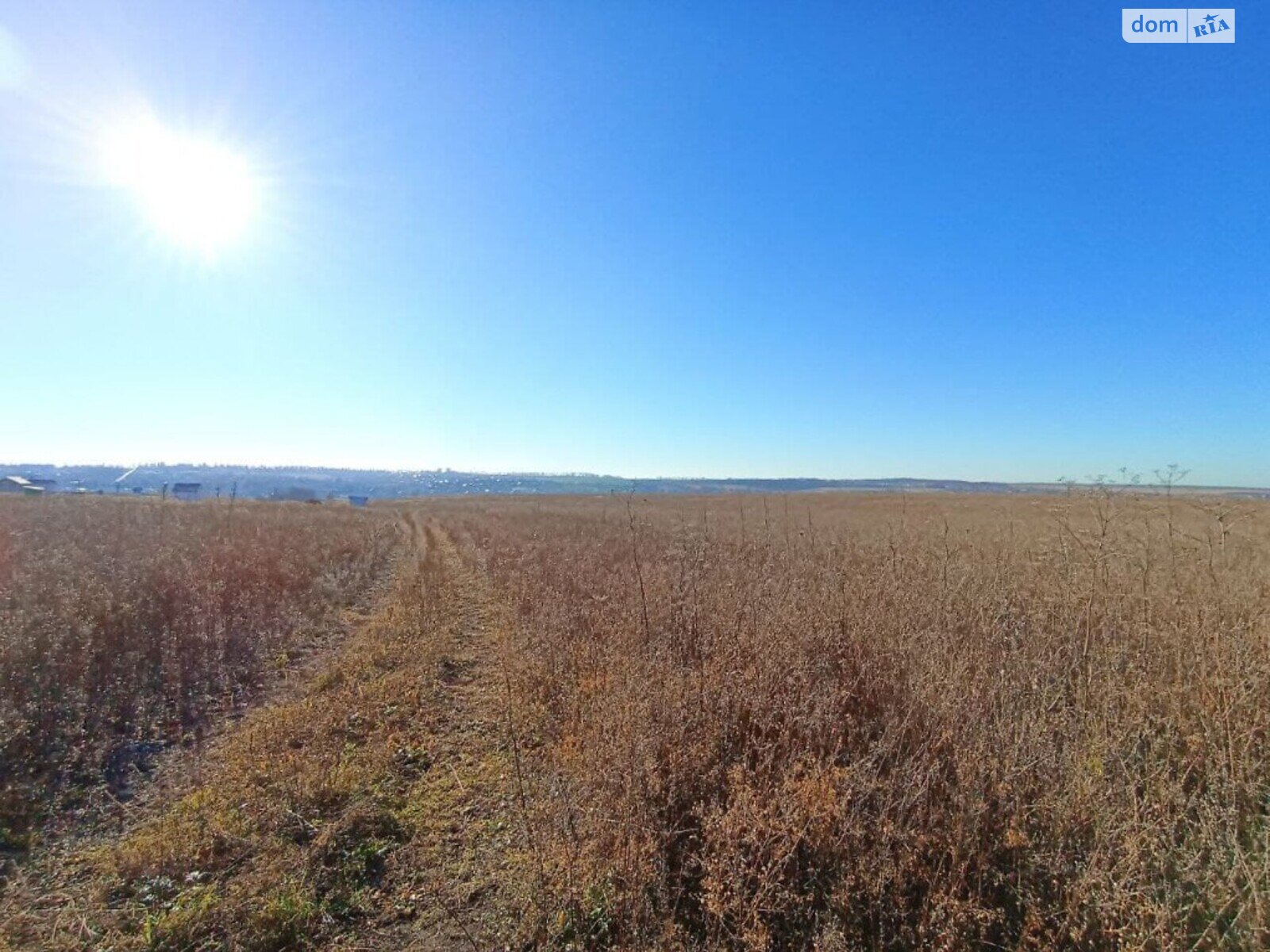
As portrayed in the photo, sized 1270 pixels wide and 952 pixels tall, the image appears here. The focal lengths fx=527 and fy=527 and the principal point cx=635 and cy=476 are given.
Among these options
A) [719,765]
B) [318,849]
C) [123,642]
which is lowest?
[318,849]

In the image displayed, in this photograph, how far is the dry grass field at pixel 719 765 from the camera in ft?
8.34

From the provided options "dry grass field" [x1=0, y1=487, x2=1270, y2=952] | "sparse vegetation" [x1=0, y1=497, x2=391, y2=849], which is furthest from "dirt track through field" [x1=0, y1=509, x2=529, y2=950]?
"sparse vegetation" [x1=0, y1=497, x2=391, y2=849]

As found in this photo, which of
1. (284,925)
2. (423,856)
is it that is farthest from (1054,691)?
(284,925)

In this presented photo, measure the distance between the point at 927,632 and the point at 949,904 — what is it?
2529 millimetres

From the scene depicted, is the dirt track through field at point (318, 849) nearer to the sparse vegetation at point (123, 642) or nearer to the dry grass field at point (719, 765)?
the dry grass field at point (719, 765)

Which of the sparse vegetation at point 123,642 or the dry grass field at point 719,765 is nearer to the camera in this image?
the dry grass field at point 719,765

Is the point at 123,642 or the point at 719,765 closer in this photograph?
the point at 719,765

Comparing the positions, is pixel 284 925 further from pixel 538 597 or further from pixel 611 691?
pixel 538 597

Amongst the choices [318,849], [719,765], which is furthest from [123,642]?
[719,765]

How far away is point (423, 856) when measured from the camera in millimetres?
3277

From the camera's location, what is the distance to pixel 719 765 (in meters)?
3.18

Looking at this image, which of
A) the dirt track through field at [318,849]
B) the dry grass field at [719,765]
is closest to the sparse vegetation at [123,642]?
the dry grass field at [719,765]

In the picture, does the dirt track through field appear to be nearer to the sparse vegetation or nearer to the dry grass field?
the dry grass field

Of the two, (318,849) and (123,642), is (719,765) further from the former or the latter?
(123,642)
